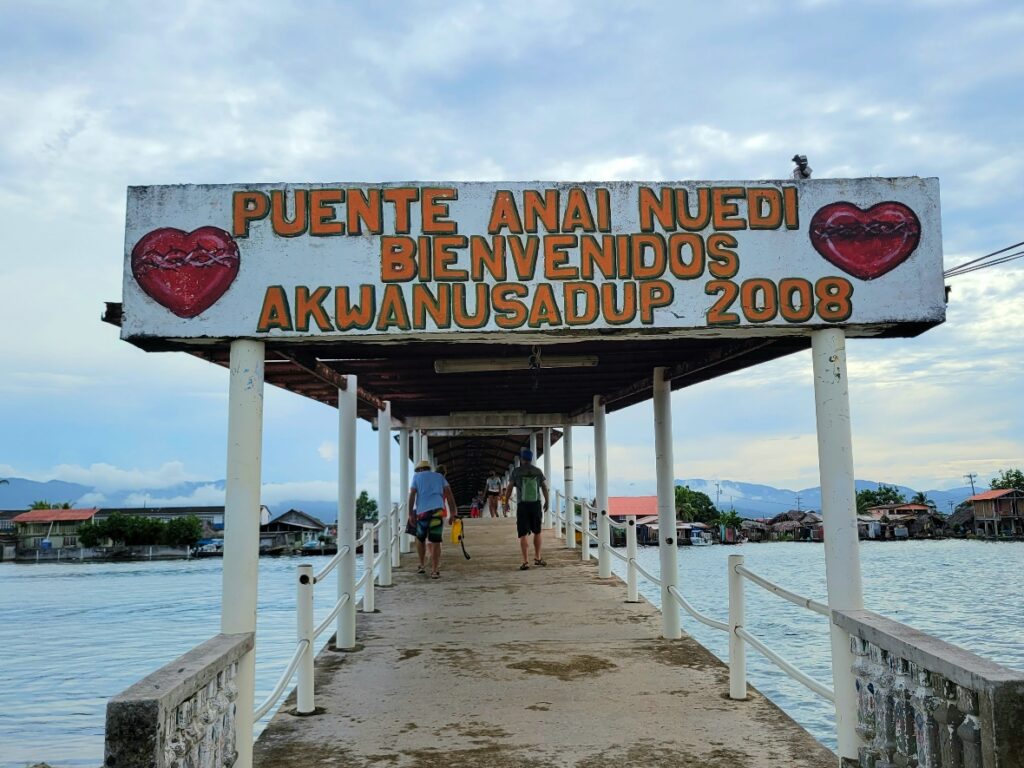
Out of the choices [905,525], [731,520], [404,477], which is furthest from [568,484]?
[905,525]

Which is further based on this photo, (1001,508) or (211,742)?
(1001,508)

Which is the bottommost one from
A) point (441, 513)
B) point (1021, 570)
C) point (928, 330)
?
point (1021, 570)

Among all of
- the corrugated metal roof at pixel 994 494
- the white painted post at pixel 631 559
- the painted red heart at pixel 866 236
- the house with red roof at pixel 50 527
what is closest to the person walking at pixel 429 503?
the white painted post at pixel 631 559

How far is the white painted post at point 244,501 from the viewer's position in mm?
4672

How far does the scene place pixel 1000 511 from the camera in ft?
366

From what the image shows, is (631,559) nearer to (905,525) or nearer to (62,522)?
(62,522)

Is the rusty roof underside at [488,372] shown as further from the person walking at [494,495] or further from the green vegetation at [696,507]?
the green vegetation at [696,507]

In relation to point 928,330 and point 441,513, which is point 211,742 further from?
point 441,513

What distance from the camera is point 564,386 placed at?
38.2 feet

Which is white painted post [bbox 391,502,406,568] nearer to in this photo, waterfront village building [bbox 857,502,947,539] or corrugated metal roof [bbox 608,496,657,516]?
A: corrugated metal roof [bbox 608,496,657,516]

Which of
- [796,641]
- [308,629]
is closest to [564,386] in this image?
[308,629]

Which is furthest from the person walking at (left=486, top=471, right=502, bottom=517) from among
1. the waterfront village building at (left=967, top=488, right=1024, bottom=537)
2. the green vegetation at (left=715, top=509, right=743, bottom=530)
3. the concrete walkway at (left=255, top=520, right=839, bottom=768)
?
the green vegetation at (left=715, top=509, right=743, bottom=530)

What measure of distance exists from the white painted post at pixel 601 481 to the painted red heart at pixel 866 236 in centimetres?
775

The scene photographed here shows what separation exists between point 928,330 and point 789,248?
102 cm
